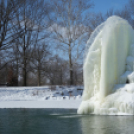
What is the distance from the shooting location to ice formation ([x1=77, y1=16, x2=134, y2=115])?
10820mm

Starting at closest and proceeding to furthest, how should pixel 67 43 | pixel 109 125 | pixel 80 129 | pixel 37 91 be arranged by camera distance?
pixel 80 129 → pixel 109 125 → pixel 37 91 → pixel 67 43

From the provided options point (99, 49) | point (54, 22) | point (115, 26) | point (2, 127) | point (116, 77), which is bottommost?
point (2, 127)

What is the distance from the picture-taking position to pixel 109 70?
11.6 meters

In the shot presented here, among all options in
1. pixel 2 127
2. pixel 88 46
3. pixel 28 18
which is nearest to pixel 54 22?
pixel 28 18

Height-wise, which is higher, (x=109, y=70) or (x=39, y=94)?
(x=109, y=70)

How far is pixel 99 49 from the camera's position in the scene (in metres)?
12.3

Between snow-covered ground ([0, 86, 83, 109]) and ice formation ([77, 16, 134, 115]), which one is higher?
ice formation ([77, 16, 134, 115])

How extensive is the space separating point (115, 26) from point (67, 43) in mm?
17151

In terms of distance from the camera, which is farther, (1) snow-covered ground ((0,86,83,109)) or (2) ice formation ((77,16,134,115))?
(1) snow-covered ground ((0,86,83,109))

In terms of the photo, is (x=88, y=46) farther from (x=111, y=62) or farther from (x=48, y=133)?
(x=48, y=133)

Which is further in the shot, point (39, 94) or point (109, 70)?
point (39, 94)

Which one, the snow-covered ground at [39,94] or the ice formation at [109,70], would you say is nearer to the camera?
the ice formation at [109,70]

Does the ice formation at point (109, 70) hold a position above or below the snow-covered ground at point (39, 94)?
above

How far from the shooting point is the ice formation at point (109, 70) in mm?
10820
